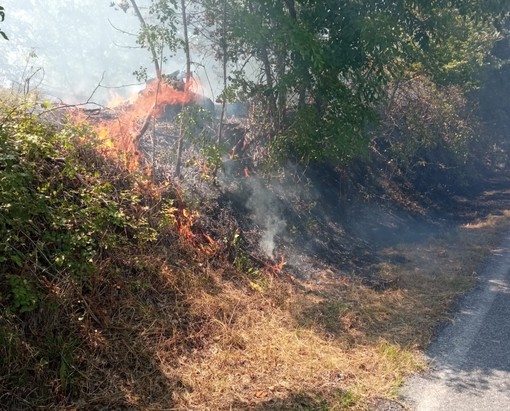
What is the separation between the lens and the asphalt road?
4098mm

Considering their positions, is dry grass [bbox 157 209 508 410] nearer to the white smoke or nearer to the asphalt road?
the asphalt road

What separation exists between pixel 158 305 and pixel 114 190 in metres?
1.36

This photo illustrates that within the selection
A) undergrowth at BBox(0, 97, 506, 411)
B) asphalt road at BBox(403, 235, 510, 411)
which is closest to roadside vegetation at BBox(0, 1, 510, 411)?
undergrowth at BBox(0, 97, 506, 411)

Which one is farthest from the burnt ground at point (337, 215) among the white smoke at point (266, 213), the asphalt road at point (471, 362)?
the asphalt road at point (471, 362)

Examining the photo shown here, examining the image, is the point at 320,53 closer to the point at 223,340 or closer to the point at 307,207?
the point at 307,207

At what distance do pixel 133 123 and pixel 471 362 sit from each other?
20.2ft

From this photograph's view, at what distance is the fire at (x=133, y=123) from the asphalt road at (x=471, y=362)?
4.09 meters

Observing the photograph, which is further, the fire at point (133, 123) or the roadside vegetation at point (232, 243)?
the fire at point (133, 123)

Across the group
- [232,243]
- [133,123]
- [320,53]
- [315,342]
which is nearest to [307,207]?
[232,243]

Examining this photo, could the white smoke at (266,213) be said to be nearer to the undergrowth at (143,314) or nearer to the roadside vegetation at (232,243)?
the roadside vegetation at (232,243)

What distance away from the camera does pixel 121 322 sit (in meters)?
4.40

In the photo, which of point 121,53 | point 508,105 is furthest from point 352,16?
point 121,53

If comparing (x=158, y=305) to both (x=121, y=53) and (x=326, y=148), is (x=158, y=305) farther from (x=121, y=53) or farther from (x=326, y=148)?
(x=121, y=53)

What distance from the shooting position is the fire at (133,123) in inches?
229
